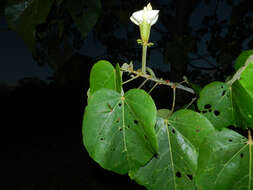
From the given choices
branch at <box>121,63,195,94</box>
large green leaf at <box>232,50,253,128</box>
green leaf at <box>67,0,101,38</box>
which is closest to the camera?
large green leaf at <box>232,50,253,128</box>

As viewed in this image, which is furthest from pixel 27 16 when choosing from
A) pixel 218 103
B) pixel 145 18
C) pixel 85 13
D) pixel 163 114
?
pixel 218 103

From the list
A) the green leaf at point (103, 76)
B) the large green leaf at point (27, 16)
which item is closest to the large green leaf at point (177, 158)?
the green leaf at point (103, 76)

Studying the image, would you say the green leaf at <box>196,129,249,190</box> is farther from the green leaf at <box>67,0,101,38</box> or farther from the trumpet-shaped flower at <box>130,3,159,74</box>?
the green leaf at <box>67,0,101,38</box>

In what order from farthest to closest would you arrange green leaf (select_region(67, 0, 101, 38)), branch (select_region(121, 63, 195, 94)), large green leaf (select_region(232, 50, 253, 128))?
1. green leaf (select_region(67, 0, 101, 38))
2. branch (select_region(121, 63, 195, 94))
3. large green leaf (select_region(232, 50, 253, 128))

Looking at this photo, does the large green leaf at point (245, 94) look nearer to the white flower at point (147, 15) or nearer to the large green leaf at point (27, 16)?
the white flower at point (147, 15)

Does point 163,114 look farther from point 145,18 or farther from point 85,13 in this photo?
point 85,13

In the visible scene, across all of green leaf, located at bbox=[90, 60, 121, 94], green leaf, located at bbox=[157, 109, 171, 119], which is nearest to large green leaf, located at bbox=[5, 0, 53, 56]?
green leaf, located at bbox=[90, 60, 121, 94]

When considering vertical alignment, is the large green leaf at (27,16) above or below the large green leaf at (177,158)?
above
